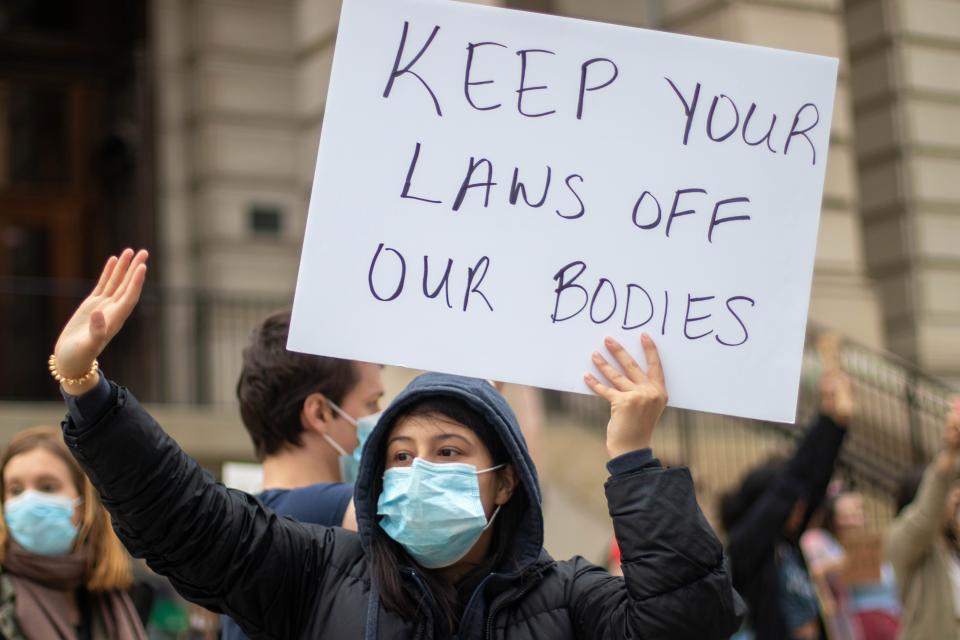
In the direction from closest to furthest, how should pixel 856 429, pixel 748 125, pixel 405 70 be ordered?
pixel 405 70, pixel 748 125, pixel 856 429

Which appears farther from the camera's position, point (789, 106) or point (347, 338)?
point (789, 106)

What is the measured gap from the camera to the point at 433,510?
9.29 feet

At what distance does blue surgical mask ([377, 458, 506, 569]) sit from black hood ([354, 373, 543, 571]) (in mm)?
45

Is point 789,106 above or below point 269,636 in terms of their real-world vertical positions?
above

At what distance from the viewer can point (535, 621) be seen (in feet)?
9.21

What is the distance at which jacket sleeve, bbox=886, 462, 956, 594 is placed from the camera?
225 inches

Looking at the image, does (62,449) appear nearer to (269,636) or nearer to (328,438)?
(328,438)

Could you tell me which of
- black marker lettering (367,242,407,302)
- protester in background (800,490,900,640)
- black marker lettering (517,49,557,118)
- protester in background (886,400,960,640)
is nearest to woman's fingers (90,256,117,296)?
black marker lettering (367,242,407,302)

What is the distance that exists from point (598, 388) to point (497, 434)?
0.79ft

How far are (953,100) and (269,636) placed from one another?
16124 mm

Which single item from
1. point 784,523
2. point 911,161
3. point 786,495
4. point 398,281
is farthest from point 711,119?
point 911,161

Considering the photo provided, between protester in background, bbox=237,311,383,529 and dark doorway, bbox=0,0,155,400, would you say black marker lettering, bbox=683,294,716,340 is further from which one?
dark doorway, bbox=0,0,155,400

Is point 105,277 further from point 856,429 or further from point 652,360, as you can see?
point 856,429

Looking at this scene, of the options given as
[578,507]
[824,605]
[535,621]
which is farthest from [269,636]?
[578,507]
